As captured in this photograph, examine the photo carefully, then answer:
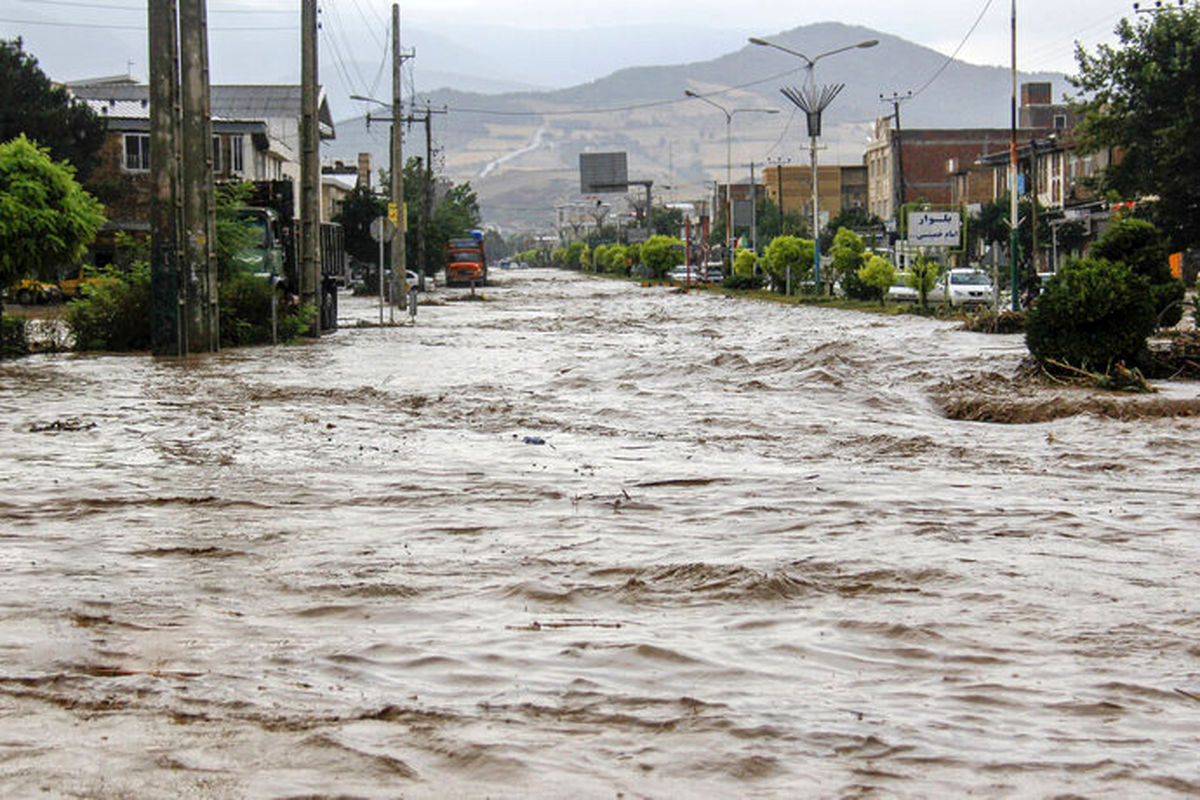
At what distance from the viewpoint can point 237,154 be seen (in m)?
63.4

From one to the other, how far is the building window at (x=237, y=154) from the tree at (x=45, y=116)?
7.87 meters

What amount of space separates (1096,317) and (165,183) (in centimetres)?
1470

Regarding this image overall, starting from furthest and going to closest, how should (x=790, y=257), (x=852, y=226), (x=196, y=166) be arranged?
(x=852, y=226) < (x=790, y=257) < (x=196, y=166)

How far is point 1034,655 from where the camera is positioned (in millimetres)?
5992

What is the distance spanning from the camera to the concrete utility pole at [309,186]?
1249 inches

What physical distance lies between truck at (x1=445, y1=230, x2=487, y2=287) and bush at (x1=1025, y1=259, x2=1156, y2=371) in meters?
66.6

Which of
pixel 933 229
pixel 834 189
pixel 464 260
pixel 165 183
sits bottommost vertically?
pixel 933 229

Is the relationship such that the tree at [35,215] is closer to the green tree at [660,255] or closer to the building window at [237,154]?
the building window at [237,154]

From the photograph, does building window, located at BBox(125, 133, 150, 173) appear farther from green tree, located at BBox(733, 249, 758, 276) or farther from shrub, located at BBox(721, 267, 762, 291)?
green tree, located at BBox(733, 249, 758, 276)

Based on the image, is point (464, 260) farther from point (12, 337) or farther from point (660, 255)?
point (12, 337)

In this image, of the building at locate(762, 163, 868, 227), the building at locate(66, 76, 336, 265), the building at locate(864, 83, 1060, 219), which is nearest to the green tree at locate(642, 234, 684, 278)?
the building at locate(66, 76, 336, 265)

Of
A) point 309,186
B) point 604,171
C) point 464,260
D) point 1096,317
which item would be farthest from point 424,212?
point 1096,317

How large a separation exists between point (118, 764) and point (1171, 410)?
13185 millimetres

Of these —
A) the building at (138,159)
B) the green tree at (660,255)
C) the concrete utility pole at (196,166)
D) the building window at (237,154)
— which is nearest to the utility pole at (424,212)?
the building at (138,159)
